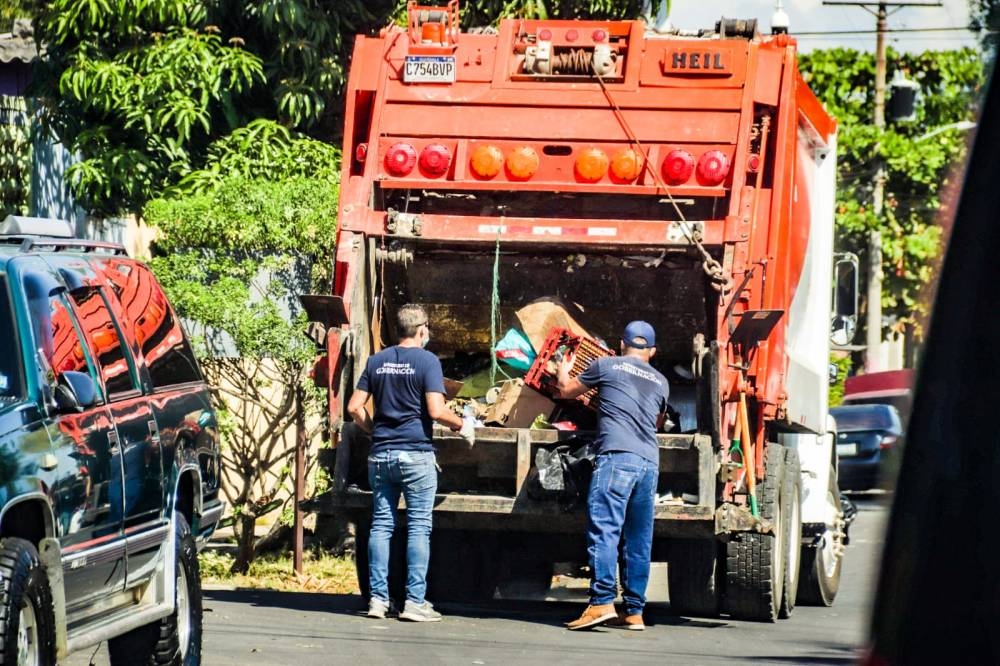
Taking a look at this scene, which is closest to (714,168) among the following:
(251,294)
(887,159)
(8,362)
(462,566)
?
(462,566)

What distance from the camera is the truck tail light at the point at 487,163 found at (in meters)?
9.59

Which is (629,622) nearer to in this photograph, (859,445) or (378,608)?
(378,608)

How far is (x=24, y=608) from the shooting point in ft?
18.2

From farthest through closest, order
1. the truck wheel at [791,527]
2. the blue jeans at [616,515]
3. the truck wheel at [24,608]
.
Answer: the truck wheel at [791,527], the blue jeans at [616,515], the truck wheel at [24,608]

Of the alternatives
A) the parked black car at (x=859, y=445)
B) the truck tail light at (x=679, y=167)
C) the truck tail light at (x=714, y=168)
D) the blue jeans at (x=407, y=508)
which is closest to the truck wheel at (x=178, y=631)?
the blue jeans at (x=407, y=508)

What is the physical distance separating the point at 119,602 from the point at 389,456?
8.85ft

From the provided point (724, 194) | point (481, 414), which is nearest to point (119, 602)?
point (481, 414)

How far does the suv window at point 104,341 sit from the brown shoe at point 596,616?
10.1 feet

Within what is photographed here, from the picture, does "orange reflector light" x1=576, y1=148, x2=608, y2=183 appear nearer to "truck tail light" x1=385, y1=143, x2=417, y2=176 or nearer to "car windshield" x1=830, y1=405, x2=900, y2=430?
"truck tail light" x1=385, y1=143, x2=417, y2=176

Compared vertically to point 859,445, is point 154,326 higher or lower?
higher

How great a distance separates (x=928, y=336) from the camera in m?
1.83

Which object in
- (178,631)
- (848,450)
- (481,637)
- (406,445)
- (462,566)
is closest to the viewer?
(178,631)

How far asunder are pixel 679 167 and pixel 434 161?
4.40 ft

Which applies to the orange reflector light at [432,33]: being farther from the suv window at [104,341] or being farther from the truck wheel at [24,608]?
Answer: the truck wheel at [24,608]
